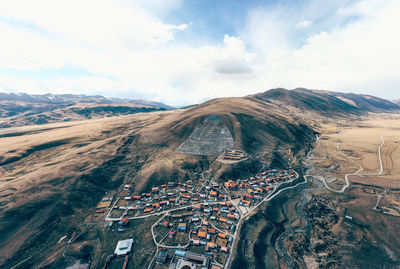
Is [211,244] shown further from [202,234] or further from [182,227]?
[182,227]

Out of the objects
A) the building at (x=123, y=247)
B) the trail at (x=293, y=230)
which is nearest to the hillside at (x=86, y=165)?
the building at (x=123, y=247)

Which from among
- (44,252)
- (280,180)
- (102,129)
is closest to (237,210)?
(280,180)

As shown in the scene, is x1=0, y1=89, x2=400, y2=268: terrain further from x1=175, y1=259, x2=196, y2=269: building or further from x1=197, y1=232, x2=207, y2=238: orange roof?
x1=197, y1=232, x2=207, y2=238: orange roof

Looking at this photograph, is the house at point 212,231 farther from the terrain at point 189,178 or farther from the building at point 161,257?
the building at point 161,257

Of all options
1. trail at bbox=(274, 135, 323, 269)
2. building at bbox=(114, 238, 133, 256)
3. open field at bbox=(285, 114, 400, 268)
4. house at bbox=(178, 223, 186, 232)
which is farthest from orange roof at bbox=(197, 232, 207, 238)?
open field at bbox=(285, 114, 400, 268)

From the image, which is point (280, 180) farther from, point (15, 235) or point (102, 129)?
point (102, 129)

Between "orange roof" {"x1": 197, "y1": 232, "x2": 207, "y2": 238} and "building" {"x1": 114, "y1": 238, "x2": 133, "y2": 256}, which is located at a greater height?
"orange roof" {"x1": 197, "y1": 232, "x2": 207, "y2": 238}

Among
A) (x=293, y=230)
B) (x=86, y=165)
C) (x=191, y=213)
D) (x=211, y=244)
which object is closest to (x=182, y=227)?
(x=191, y=213)
